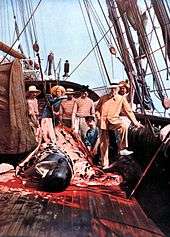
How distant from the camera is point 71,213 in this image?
579 cm

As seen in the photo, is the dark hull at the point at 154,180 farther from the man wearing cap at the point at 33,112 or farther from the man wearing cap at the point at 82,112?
the man wearing cap at the point at 33,112

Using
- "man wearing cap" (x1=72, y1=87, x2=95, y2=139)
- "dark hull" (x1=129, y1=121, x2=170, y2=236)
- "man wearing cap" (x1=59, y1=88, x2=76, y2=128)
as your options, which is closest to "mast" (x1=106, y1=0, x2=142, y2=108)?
"dark hull" (x1=129, y1=121, x2=170, y2=236)

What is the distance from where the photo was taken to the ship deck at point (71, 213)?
16.4 feet

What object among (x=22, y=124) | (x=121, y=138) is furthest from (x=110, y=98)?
(x=22, y=124)

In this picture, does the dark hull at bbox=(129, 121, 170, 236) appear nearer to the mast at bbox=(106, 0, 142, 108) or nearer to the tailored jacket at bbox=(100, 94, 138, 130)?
the tailored jacket at bbox=(100, 94, 138, 130)

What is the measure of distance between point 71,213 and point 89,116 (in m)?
5.53

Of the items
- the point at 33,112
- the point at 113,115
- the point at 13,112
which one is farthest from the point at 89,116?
the point at 13,112

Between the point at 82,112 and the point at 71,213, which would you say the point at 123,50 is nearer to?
the point at 82,112

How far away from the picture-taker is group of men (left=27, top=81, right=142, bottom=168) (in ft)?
29.5

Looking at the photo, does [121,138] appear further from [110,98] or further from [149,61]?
[149,61]

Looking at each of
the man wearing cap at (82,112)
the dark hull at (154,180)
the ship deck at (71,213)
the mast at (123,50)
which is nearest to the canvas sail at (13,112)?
the ship deck at (71,213)

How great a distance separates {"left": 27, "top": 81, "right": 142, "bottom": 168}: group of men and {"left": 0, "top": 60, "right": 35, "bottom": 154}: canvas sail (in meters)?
0.80

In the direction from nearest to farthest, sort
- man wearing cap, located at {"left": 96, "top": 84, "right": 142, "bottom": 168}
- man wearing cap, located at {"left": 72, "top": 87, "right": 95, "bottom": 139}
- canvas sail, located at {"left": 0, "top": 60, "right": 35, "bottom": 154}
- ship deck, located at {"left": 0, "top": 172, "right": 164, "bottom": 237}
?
ship deck, located at {"left": 0, "top": 172, "right": 164, "bottom": 237} → canvas sail, located at {"left": 0, "top": 60, "right": 35, "bottom": 154} → man wearing cap, located at {"left": 96, "top": 84, "right": 142, "bottom": 168} → man wearing cap, located at {"left": 72, "top": 87, "right": 95, "bottom": 139}

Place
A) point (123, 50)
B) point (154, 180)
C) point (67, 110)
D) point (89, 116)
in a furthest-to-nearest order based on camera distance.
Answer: point (67, 110) → point (89, 116) → point (123, 50) → point (154, 180)
